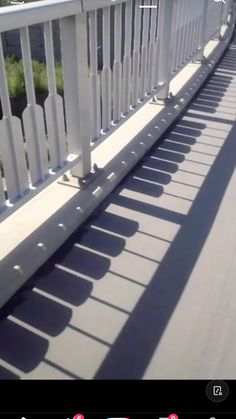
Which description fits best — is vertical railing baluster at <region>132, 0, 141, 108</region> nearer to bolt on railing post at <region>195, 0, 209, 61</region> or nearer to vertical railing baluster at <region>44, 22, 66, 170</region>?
vertical railing baluster at <region>44, 22, 66, 170</region>

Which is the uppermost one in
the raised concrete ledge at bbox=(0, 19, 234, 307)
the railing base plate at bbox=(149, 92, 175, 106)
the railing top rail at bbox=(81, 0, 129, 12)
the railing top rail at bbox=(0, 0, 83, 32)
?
the railing top rail at bbox=(0, 0, 83, 32)

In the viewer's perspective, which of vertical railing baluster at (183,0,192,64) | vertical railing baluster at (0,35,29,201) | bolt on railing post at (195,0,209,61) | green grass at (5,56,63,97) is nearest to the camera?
vertical railing baluster at (0,35,29,201)

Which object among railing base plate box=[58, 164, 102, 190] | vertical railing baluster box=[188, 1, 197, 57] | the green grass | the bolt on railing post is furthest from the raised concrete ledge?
the green grass

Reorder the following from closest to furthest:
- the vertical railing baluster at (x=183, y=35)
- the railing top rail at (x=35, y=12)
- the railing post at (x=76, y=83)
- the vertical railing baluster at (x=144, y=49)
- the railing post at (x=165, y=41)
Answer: the railing top rail at (x=35, y=12)
the railing post at (x=76, y=83)
the vertical railing baluster at (x=144, y=49)
the railing post at (x=165, y=41)
the vertical railing baluster at (x=183, y=35)

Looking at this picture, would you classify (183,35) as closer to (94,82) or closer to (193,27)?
(193,27)

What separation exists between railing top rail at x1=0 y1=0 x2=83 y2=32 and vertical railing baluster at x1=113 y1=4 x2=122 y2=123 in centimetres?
51

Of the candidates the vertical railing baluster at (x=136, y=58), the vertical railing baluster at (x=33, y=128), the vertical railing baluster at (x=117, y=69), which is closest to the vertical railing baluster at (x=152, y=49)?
the vertical railing baluster at (x=136, y=58)

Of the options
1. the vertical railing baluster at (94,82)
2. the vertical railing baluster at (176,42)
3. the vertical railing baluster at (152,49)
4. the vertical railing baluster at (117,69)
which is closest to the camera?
the vertical railing baluster at (94,82)

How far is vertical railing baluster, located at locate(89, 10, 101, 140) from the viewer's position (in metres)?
2.02

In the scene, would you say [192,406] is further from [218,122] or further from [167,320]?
[218,122]

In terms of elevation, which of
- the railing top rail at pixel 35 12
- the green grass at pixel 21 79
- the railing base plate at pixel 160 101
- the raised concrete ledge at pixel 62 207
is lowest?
the green grass at pixel 21 79

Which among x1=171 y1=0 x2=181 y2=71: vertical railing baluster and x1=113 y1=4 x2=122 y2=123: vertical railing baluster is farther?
x1=171 y1=0 x2=181 y2=71: vertical railing baluster

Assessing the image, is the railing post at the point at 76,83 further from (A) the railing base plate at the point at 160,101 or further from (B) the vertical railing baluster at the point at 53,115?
(A) the railing base plate at the point at 160,101

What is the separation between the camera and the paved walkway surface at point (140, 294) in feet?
4.69
